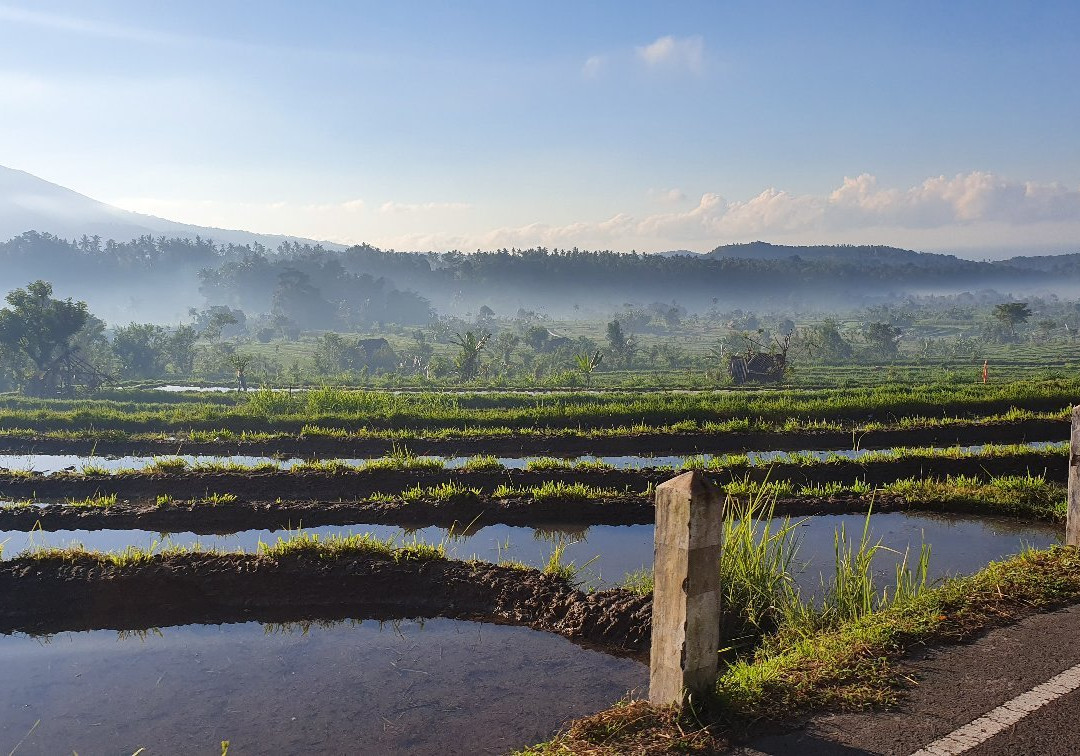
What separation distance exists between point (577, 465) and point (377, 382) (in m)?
20.6

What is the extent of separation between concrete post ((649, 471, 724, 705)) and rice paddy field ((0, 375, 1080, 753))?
0.28 metres

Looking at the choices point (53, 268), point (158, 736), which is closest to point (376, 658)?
point (158, 736)

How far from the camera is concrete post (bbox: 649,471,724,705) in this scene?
4.07 meters

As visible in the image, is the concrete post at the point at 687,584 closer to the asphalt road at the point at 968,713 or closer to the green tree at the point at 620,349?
the asphalt road at the point at 968,713

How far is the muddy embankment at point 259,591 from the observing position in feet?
24.8

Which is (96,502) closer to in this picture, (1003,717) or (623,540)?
(623,540)

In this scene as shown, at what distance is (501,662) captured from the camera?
20.8ft

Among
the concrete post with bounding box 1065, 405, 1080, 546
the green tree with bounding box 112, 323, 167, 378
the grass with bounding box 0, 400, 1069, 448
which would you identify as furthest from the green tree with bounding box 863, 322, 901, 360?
the concrete post with bounding box 1065, 405, 1080, 546

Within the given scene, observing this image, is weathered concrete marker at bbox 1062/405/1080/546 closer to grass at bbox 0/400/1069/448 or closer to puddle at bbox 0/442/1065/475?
puddle at bbox 0/442/1065/475

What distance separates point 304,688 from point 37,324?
28.7 metres

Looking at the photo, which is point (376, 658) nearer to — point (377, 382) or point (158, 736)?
point (158, 736)

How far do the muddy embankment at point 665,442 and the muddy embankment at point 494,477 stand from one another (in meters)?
2.70

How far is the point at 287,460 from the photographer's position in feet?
52.2

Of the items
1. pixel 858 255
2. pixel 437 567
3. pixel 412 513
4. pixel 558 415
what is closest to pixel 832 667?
pixel 437 567
